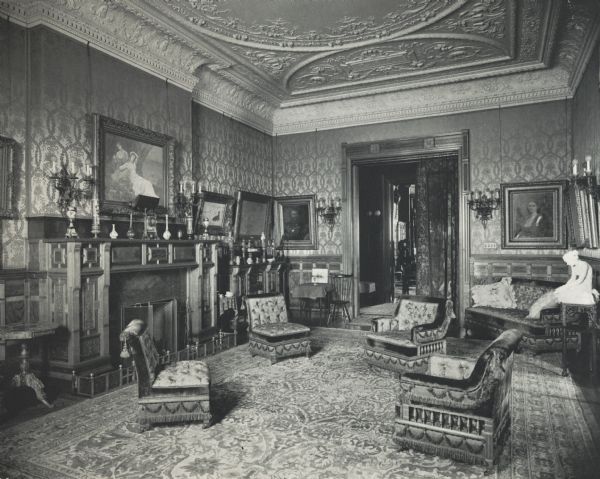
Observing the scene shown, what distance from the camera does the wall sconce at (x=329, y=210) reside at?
34.4 ft

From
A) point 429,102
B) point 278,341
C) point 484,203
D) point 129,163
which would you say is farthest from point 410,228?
point 129,163

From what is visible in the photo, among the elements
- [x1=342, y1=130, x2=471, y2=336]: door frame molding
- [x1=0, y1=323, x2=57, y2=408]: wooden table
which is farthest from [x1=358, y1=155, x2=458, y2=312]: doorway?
[x1=0, y1=323, x2=57, y2=408]: wooden table

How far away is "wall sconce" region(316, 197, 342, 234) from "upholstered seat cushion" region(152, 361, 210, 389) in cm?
652

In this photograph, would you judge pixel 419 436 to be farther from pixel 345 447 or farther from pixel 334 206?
pixel 334 206

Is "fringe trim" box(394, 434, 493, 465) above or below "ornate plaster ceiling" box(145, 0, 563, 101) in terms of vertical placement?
below

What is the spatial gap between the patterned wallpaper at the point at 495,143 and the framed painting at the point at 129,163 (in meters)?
4.52

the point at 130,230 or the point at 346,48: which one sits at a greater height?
the point at 346,48

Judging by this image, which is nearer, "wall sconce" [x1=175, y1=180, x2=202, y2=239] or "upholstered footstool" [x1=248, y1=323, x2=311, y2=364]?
"upholstered footstool" [x1=248, y1=323, x2=311, y2=364]

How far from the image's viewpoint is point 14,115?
17.2ft

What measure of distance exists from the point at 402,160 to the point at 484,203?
6.91 ft

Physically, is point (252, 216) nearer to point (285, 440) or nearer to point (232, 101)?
point (232, 101)

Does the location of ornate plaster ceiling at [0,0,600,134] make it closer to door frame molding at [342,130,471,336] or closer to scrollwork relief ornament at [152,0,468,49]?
scrollwork relief ornament at [152,0,468,49]

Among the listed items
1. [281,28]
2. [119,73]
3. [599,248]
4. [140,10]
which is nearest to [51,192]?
[119,73]

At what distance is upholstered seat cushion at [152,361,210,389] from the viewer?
4156 mm
